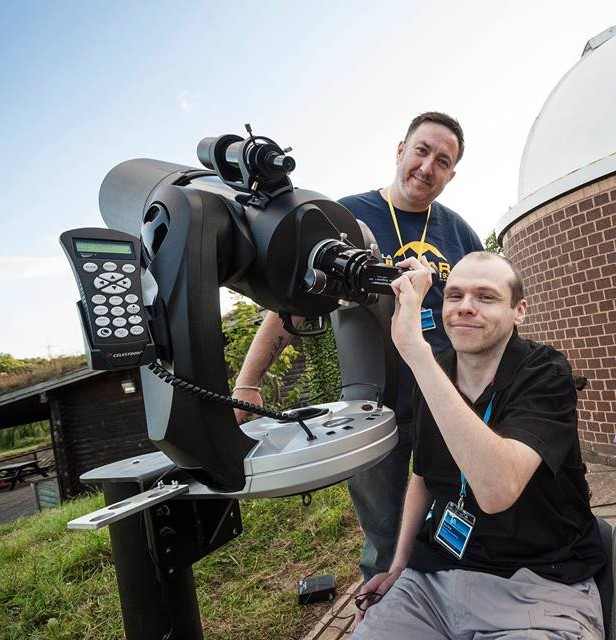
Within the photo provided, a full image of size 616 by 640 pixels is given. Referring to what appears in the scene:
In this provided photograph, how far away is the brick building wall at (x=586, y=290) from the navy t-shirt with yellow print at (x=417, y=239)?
3.17 m

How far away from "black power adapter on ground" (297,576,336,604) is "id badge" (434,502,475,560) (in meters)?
1.47

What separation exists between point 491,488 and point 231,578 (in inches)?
95.2

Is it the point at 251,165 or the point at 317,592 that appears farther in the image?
the point at 317,592

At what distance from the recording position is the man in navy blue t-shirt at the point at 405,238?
1979 mm

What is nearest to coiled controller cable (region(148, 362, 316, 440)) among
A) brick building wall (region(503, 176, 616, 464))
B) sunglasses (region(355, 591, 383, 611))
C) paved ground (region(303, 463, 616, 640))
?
sunglasses (region(355, 591, 383, 611))

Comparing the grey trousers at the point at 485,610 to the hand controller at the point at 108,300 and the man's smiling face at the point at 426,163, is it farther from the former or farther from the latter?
the man's smiling face at the point at 426,163

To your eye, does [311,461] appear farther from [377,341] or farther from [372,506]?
[372,506]

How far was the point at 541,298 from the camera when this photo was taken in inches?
218

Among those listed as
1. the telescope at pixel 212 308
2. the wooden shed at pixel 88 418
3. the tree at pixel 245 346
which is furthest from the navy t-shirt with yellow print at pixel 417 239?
the wooden shed at pixel 88 418

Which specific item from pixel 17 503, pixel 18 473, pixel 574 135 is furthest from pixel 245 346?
pixel 18 473

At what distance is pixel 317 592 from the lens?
8.55 feet

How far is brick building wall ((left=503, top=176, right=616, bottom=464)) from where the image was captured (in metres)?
4.72

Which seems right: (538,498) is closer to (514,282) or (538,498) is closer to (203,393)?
(514,282)

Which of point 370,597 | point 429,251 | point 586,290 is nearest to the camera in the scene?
point 370,597
